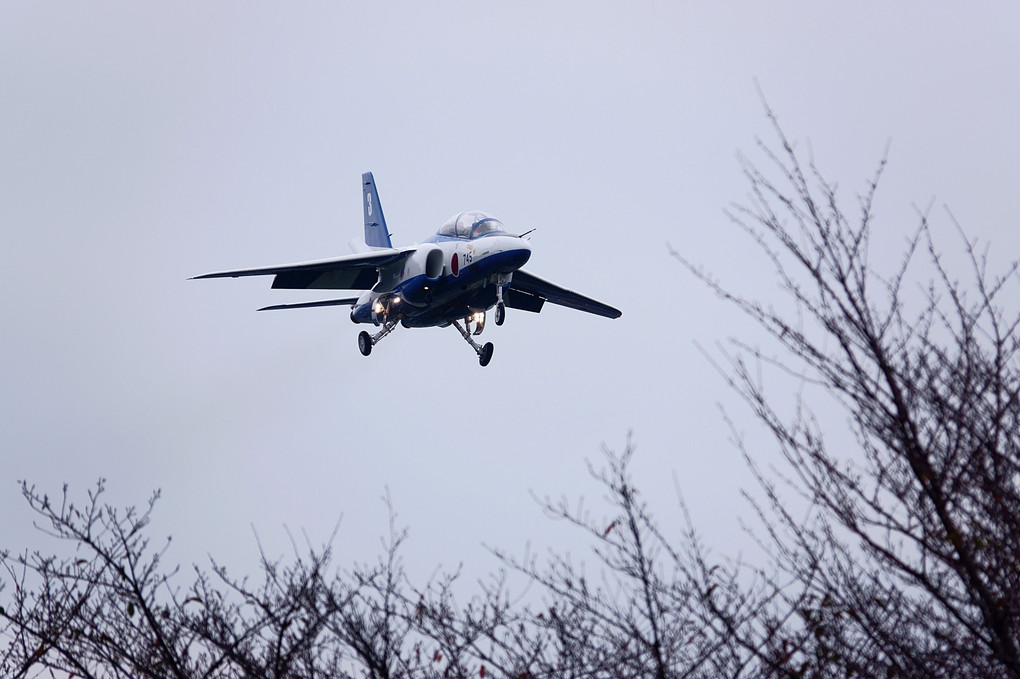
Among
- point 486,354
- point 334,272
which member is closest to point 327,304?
point 334,272

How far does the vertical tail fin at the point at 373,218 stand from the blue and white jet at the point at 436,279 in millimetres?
5254

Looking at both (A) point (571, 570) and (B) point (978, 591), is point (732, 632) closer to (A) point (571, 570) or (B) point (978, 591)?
(B) point (978, 591)

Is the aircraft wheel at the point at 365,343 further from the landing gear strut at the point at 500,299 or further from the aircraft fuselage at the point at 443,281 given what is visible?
the landing gear strut at the point at 500,299

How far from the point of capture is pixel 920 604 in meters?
6.85

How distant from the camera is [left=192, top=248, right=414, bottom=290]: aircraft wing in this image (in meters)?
30.6

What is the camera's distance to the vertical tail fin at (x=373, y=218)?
38281 mm

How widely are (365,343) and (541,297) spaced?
6.23 meters

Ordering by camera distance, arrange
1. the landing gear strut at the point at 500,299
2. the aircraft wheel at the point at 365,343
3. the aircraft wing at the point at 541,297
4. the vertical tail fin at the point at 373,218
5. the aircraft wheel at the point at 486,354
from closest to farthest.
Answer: the landing gear strut at the point at 500,299, the aircraft wheel at the point at 486,354, the aircraft wheel at the point at 365,343, the aircraft wing at the point at 541,297, the vertical tail fin at the point at 373,218

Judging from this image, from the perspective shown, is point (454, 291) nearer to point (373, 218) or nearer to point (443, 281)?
point (443, 281)

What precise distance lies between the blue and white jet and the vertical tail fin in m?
5.25

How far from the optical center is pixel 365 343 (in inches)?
1281

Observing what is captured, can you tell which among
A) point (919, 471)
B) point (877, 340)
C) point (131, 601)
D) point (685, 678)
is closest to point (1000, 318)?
point (877, 340)

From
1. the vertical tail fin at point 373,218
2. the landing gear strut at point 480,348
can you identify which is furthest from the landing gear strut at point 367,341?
the vertical tail fin at point 373,218

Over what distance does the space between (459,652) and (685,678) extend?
2.59 m
